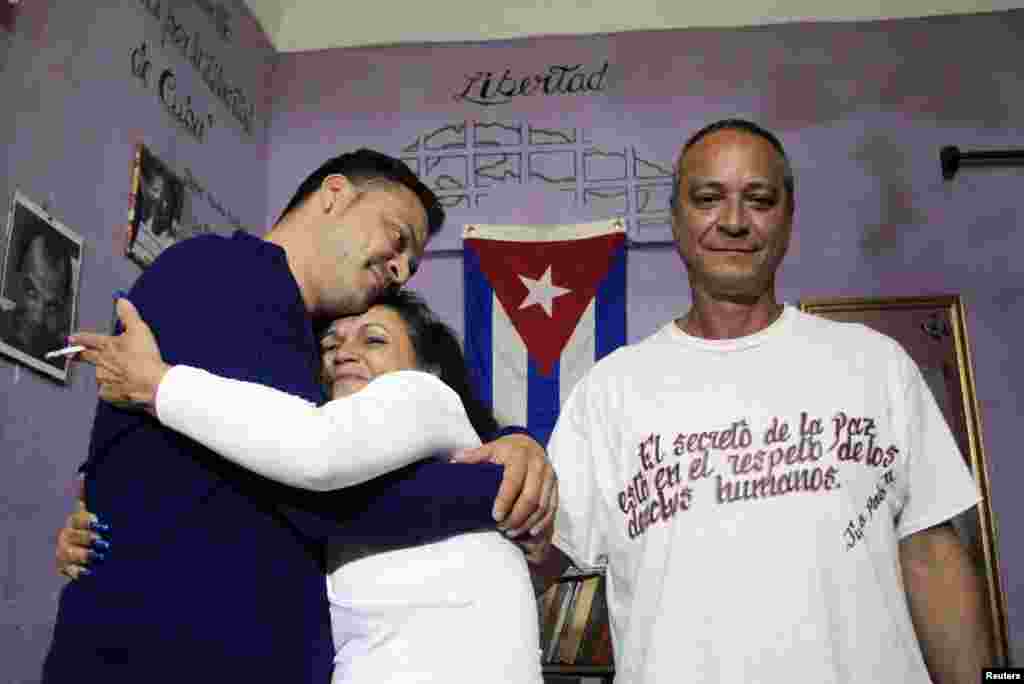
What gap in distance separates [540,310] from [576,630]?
1.01 metres

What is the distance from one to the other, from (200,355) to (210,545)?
0.70 ft

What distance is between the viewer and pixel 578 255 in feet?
11.8

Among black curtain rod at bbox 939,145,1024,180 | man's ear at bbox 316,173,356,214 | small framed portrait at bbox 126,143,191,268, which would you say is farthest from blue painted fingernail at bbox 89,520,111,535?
black curtain rod at bbox 939,145,1024,180

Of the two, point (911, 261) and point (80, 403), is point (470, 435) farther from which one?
point (911, 261)

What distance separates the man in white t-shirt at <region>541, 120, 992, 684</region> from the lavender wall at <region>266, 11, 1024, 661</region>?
1.67 metres

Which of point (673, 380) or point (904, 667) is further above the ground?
point (673, 380)

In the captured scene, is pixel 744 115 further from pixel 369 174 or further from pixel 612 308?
pixel 369 174

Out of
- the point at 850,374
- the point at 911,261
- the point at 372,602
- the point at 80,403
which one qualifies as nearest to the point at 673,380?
the point at 850,374

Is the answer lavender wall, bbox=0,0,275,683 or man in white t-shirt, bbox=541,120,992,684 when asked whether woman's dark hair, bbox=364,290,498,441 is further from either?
lavender wall, bbox=0,0,275,683

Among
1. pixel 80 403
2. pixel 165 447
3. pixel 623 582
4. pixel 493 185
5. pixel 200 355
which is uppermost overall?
pixel 493 185

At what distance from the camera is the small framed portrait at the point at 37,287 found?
2.24 metres

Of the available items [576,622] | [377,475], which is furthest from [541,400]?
[377,475]

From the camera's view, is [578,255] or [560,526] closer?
[560,526]

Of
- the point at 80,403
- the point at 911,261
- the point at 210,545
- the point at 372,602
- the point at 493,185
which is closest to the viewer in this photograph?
the point at 210,545
